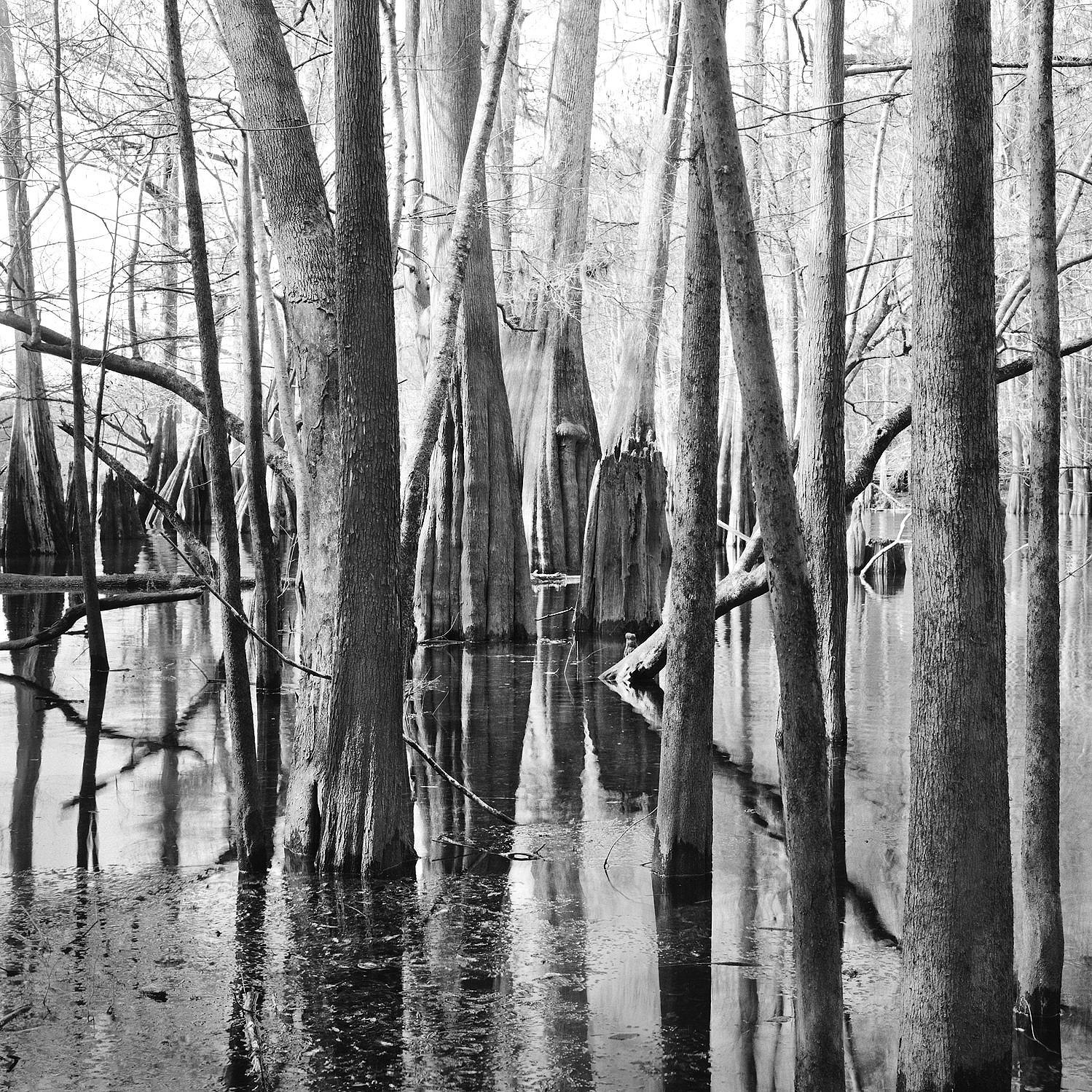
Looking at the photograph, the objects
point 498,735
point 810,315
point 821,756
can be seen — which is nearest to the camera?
point 821,756

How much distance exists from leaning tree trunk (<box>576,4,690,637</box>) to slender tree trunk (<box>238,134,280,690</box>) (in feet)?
14.0

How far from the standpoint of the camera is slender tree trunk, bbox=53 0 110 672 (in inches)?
392

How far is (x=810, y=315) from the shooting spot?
809cm

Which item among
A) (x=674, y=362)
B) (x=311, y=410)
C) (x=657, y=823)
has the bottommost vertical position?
(x=657, y=823)

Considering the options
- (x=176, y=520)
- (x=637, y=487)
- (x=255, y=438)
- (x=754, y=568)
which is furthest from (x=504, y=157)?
(x=754, y=568)

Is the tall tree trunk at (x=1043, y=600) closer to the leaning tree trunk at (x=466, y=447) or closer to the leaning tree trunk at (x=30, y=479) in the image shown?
the leaning tree trunk at (x=466, y=447)

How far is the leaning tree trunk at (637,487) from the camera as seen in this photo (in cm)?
1313

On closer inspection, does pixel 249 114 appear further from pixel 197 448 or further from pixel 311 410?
pixel 197 448

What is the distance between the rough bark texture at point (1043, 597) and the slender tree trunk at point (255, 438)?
5.95m

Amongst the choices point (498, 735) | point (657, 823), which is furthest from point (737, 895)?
point (498, 735)

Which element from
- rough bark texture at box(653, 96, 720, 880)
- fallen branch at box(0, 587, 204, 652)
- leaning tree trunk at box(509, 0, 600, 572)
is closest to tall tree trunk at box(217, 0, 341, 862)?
rough bark texture at box(653, 96, 720, 880)

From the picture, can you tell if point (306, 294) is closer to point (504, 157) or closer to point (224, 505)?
point (224, 505)

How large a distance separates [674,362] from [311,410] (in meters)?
30.5

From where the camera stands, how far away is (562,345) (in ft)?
50.0
